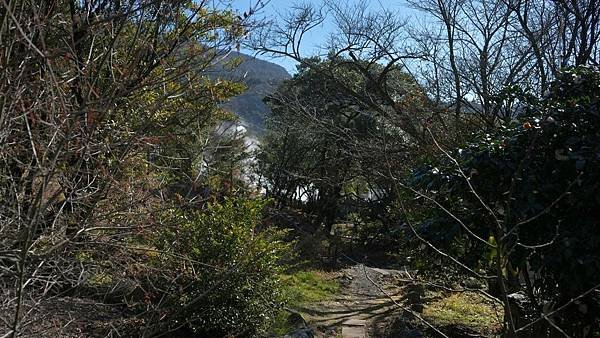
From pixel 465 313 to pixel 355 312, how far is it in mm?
1737

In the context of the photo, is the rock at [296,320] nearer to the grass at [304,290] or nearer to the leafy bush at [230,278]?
the grass at [304,290]

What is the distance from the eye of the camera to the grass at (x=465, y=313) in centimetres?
745

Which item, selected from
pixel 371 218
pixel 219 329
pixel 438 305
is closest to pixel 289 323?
pixel 219 329

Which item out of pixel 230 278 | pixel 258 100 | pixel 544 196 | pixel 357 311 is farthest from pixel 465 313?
pixel 258 100

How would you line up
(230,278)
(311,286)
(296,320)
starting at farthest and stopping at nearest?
1. (311,286)
2. (296,320)
3. (230,278)

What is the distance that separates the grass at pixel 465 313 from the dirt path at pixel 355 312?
62 centimetres

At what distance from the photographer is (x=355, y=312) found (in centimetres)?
903

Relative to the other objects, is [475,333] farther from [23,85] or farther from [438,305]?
[23,85]

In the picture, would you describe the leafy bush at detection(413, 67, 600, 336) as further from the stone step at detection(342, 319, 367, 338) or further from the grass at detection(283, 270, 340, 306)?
the grass at detection(283, 270, 340, 306)

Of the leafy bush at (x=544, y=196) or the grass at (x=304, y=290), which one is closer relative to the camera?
the leafy bush at (x=544, y=196)

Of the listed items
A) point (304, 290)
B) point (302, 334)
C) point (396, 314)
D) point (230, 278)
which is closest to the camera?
point (230, 278)

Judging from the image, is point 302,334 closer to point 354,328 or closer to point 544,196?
point 354,328

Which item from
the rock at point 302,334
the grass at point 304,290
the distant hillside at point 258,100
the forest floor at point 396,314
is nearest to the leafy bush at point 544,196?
the forest floor at point 396,314

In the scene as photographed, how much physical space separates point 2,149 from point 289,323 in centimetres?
526
